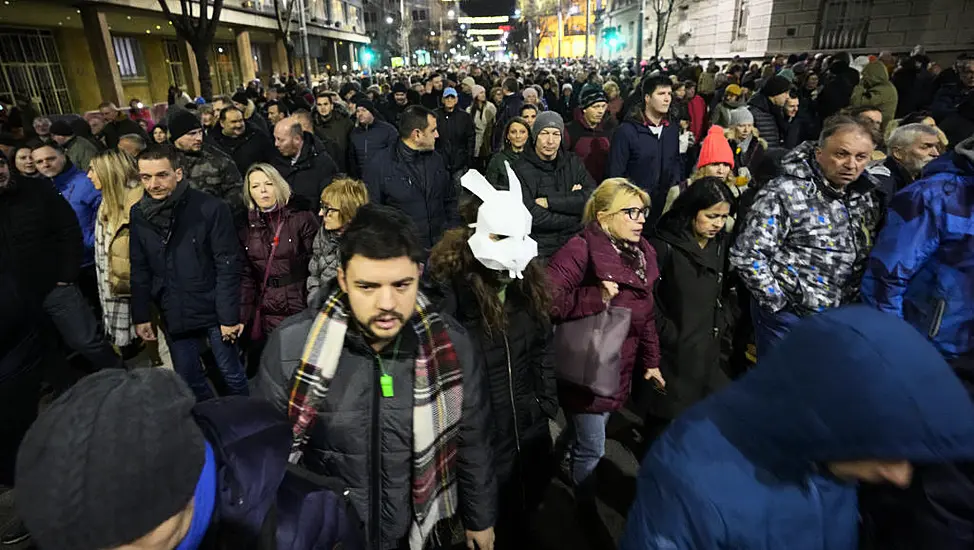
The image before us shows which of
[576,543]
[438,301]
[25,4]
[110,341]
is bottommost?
[576,543]

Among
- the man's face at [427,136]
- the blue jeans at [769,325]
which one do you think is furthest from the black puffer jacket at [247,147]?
the blue jeans at [769,325]

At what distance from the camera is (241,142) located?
6285mm

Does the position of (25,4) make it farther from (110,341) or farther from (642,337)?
(642,337)

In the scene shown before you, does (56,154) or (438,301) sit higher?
(56,154)

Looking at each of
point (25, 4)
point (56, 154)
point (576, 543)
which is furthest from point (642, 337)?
point (25, 4)

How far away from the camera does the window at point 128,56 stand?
75.3 ft

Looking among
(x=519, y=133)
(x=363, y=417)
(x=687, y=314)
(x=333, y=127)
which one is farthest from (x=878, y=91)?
(x=363, y=417)

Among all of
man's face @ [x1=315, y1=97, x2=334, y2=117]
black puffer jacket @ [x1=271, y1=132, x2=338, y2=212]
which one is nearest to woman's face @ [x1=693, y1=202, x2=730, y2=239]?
black puffer jacket @ [x1=271, y1=132, x2=338, y2=212]

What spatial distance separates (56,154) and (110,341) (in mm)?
1839

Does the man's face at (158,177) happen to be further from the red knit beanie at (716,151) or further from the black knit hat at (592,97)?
the black knit hat at (592,97)

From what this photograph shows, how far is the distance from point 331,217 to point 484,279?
4.80 ft

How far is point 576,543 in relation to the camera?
311cm

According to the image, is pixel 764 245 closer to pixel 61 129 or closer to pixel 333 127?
pixel 333 127

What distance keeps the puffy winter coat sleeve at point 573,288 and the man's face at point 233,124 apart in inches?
199
